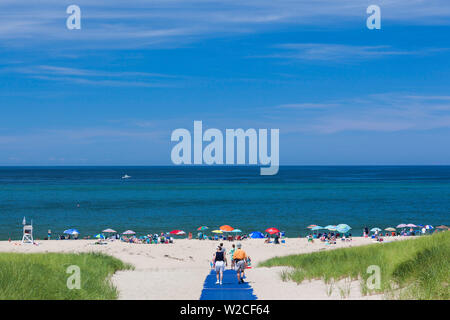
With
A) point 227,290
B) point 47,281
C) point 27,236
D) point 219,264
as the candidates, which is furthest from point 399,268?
point 27,236

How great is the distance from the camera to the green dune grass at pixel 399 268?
10805 mm

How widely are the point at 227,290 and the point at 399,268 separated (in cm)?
470

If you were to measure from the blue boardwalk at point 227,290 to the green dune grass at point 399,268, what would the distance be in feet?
6.09

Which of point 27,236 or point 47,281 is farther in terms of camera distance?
point 27,236

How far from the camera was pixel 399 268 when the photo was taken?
1240 cm

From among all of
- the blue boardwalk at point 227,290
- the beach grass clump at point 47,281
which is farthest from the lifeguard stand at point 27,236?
the blue boardwalk at point 227,290

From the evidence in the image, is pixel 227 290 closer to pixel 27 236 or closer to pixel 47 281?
pixel 47 281

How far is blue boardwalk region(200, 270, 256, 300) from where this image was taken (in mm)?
12070

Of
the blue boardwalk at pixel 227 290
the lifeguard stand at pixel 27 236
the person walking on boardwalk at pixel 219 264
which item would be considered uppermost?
the person walking on boardwalk at pixel 219 264

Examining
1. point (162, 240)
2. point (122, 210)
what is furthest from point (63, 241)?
point (122, 210)

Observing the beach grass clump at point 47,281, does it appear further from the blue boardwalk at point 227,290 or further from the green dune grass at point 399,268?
the green dune grass at point 399,268

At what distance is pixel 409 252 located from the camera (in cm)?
1293

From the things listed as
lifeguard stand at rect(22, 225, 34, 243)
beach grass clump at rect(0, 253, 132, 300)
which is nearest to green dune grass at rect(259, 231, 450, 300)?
beach grass clump at rect(0, 253, 132, 300)
